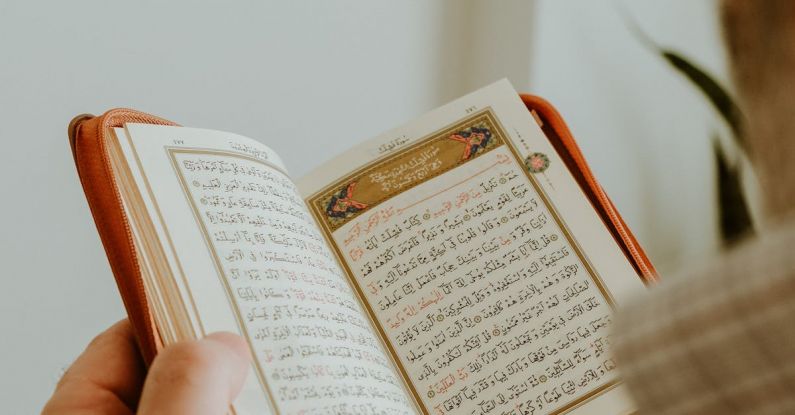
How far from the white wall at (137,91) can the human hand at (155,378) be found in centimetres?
53

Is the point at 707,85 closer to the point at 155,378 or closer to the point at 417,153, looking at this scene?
the point at 417,153

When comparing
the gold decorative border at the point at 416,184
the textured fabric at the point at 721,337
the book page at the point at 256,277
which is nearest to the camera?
the textured fabric at the point at 721,337

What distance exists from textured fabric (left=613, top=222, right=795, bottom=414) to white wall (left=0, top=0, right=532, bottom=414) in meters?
1.02

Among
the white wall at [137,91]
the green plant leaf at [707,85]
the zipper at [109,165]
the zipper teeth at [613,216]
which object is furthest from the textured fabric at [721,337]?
the green plant leaf at [707,85]

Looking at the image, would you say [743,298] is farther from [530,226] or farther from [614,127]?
[614,127]

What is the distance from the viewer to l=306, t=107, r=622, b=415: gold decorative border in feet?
2.31

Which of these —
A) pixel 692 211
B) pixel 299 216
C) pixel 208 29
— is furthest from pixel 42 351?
pixel 692 211

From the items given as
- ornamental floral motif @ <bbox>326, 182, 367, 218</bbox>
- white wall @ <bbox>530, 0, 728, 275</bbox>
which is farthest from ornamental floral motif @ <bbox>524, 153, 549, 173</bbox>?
white wall @ <bbox>530, 0, 728, 275</bbox>

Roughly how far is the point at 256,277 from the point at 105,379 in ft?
0.43

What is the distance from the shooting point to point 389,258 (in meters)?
0.76

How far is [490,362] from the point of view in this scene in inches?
27.9

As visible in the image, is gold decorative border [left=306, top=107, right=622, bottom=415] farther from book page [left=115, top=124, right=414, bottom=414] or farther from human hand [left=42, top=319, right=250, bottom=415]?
human hand [left=42, top=319, right=250, bottom=415]

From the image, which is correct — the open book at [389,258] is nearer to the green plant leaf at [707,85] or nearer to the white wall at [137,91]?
the white wall at [137,91]

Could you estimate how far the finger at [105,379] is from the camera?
1.88 ft
